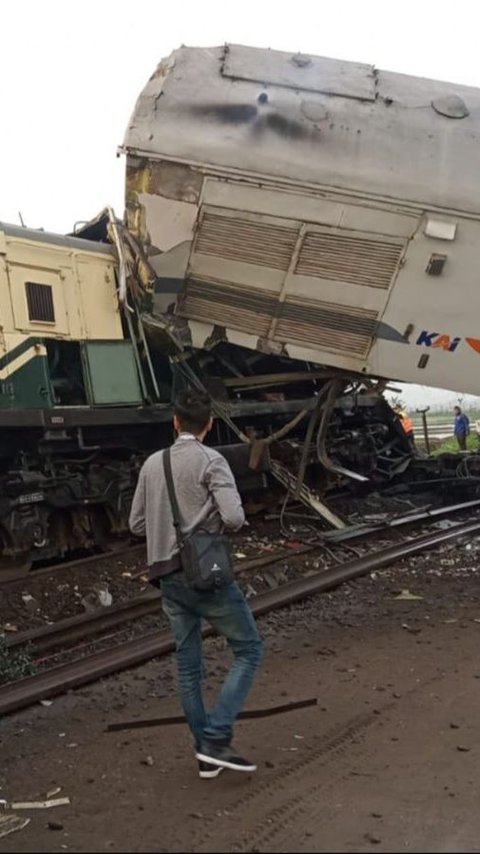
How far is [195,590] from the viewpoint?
12.5 ft

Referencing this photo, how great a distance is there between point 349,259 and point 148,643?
4261mm

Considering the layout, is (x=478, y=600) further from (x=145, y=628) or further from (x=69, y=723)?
(x=69, y=723)

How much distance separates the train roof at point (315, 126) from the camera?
7.93m

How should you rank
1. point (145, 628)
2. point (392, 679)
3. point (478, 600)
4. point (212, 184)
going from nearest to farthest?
point (392, 679)
point (145, 628)
point (478, 600)
point (212, 184)

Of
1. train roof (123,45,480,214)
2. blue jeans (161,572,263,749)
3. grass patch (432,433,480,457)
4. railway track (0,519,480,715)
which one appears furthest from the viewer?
grass patch (432,433,480,457)

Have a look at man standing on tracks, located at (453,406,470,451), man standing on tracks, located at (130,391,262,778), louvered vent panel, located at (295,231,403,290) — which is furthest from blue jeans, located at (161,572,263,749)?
man standing on tracks, located at (453,406,470,451)

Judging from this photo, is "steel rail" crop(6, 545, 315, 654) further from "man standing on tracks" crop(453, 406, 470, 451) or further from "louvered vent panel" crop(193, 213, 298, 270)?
"man standing on tracks" crop(453, 406, 470, 451)

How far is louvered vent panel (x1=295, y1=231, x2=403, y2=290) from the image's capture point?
823cm

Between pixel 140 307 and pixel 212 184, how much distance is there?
5.20 feet

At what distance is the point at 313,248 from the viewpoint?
8.37 m

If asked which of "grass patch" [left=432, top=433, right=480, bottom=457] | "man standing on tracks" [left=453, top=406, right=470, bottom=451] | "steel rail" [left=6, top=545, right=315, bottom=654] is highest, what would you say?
"steel rail" [left=6, top=545, right=315, bottom=654]

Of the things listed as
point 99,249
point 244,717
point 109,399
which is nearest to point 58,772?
point 244,717

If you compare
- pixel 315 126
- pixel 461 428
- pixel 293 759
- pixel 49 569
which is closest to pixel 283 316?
pixel 315 126

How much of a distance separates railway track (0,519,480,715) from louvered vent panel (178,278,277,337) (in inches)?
96.1
